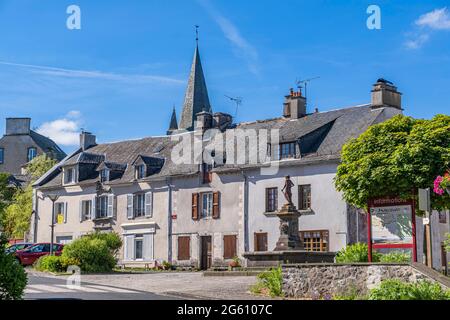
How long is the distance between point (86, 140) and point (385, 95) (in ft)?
75.8

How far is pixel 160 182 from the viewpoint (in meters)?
40.6

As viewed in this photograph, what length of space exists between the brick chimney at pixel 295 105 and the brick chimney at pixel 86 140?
16.5 m

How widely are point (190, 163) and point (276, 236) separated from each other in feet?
26.0

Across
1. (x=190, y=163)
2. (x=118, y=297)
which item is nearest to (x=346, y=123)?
(x=190, y=163)

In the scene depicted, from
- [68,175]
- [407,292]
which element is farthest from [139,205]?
[407,292]

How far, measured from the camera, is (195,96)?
6731 cm

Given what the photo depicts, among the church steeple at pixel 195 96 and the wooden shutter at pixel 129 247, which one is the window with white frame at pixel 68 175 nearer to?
the wooden shutter at pixel 129 247

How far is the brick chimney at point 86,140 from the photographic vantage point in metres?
49.1

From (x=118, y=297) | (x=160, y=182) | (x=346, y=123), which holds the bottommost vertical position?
(x=118, y=297)

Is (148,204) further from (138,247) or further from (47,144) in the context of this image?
(47,144)

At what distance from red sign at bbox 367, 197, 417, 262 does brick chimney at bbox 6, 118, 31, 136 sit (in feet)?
168

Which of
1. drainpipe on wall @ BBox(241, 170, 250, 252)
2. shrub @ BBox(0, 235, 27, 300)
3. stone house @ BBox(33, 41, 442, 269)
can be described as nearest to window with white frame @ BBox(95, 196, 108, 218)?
stone house @ BBox(33, 41, 442, 269)

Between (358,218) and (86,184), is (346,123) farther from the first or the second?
(86,184)

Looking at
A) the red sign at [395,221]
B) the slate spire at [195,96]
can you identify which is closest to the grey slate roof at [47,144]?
the slate spire at [195,96]
